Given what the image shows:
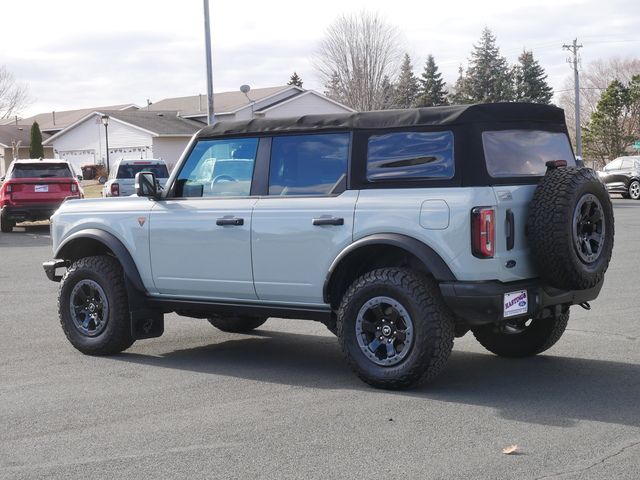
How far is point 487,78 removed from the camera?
79.3 metres

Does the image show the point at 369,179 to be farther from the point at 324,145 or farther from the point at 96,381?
the point at 96,381

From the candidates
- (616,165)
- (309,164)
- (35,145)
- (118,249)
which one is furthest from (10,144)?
(309,164)

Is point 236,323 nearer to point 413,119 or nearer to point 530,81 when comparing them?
point 413,119

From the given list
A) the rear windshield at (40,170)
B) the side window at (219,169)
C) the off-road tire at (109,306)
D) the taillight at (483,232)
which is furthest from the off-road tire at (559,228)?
the rear windshield at (40,170)

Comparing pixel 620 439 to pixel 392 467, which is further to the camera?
pixel 620 439

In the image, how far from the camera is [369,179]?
7082mm

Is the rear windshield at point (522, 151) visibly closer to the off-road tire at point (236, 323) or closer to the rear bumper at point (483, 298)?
the rear bumper at point (483, 298)

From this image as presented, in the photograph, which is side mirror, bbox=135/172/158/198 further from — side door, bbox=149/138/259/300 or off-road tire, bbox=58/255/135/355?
off-road tire, bbox=58/255/135/355

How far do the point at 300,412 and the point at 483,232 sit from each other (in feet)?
5.43

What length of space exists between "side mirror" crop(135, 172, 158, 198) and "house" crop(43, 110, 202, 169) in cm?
4896

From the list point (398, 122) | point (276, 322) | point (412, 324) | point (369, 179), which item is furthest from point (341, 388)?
point (276, 322)

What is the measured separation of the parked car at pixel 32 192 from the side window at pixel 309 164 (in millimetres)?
17071

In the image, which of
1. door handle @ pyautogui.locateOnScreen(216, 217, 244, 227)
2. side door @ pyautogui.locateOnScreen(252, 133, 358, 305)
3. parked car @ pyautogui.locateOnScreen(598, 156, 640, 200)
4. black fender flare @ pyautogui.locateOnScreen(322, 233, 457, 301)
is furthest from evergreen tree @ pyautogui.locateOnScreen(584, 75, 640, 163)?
black fender flare @ pyautogui.locateOnScreen(322, 233, 457, 301)

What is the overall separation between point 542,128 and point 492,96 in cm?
7364
